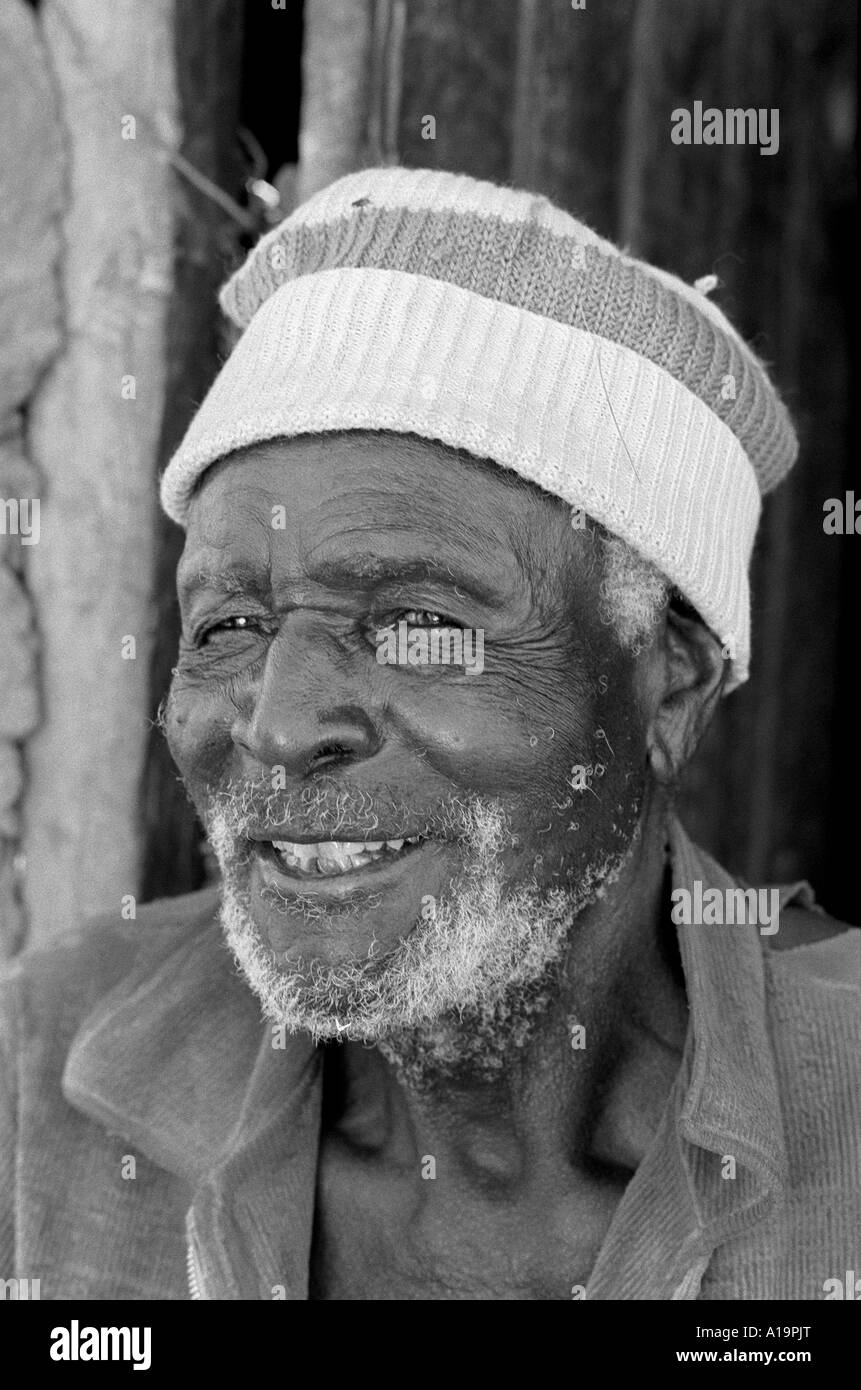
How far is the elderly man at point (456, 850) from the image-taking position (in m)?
2.02

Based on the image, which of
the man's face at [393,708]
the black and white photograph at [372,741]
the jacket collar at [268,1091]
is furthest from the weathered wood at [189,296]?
the man's face at [393,708]

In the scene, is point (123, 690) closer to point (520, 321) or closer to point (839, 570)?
→ point (520, 321)

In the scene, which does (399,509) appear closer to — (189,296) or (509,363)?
(509,363)

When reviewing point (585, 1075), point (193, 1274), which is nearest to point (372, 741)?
point (585, 1075)

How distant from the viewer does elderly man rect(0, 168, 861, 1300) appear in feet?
6.64

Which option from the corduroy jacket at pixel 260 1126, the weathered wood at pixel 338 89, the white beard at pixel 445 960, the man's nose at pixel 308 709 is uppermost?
the weathered wood at pixel 338 89

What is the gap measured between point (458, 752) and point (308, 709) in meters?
0.19

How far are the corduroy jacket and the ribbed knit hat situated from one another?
532 millimetres

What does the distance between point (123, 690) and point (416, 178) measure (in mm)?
1068

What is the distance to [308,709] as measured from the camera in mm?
1999

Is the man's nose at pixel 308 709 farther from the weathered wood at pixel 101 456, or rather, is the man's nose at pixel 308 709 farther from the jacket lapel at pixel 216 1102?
the weathered wood at pixel 101 456

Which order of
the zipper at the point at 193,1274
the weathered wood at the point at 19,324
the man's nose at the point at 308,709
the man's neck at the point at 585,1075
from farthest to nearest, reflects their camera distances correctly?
1. the weathered wood at the point at 19,324
2. the man's neck at the point at 585,1075
3. the zipper at the point at 193,1274
4. the man's nose at the point at 308,709
